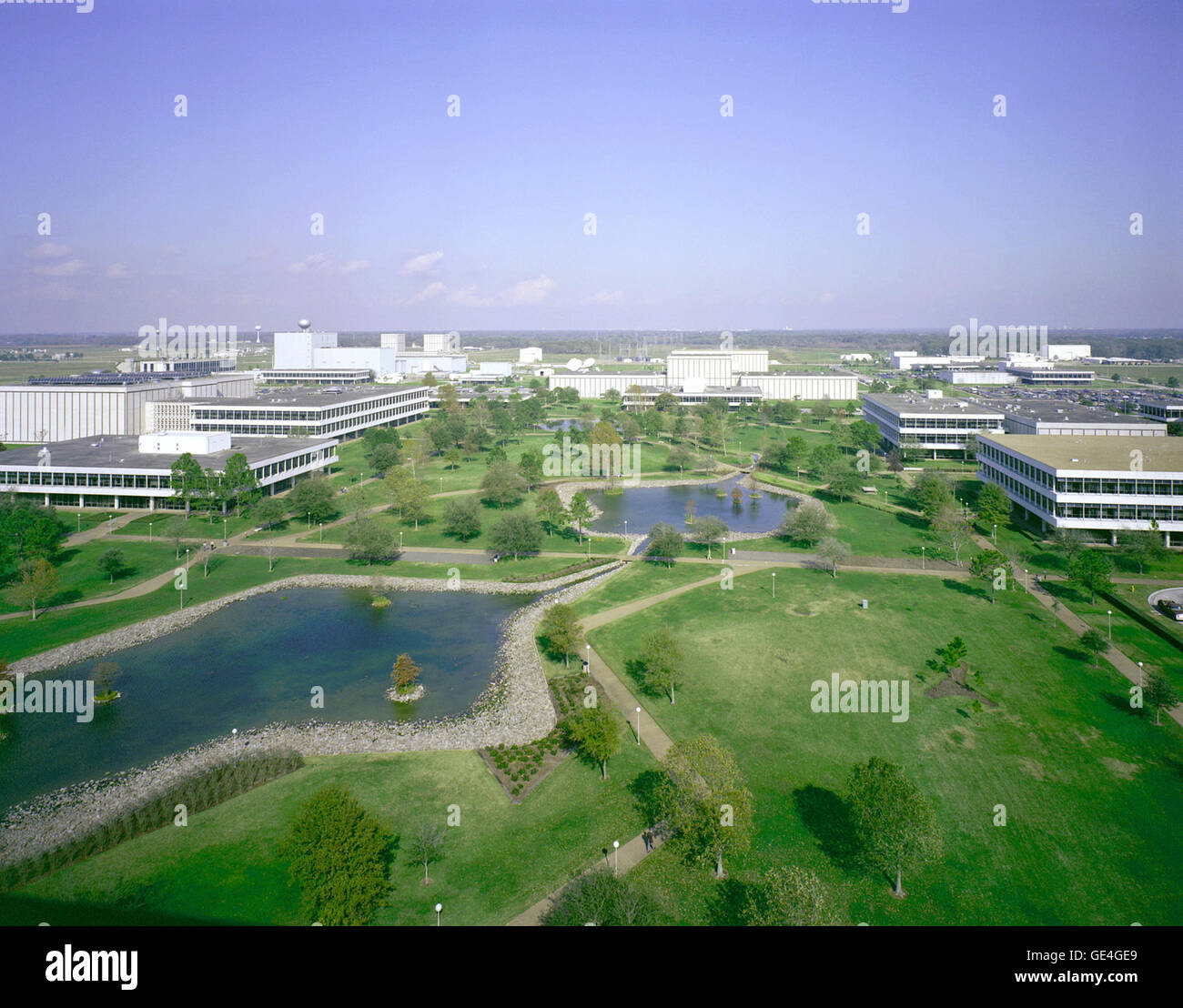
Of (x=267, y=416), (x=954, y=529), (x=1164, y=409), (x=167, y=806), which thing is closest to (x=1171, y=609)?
(x=954, y=529)

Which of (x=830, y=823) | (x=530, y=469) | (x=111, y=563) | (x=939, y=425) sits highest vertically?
(x=939, y=425)

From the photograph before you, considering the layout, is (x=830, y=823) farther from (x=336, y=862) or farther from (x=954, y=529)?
(x=954, y=529)

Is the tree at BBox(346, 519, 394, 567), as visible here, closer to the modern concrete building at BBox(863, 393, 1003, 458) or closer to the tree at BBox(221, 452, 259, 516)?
the tree at BBox(221, 452, 259, 516)

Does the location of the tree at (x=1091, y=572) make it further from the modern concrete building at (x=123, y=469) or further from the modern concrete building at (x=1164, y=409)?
the modern concrete building at (x=1164, y=409)

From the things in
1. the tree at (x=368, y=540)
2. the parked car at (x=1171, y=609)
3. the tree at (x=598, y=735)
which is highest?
the tree at (x=368, y=540)

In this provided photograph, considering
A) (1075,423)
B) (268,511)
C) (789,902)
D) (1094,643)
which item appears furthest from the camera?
(1075,423)

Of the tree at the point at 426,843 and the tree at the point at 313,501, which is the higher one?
the tree at the point at 313,501

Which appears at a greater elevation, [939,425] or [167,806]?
[939,425]

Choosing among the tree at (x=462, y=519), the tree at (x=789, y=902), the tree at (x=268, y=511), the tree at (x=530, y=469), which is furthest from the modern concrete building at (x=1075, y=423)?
the tree at (x=268, y=511)

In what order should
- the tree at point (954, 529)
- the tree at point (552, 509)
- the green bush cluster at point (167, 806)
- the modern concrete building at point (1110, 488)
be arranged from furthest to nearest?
the tree at point (552, 509)
the tree at point (954, 529)
the modern concrete building at point (1110, 488)
the green bush cluster at point (167, 806)
